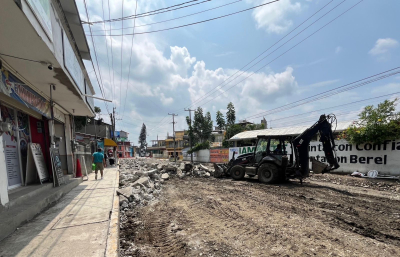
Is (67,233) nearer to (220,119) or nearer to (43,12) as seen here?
(43,12)

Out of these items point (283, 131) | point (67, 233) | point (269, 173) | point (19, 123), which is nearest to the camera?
point (67, 233)

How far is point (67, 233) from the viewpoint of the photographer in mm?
3434

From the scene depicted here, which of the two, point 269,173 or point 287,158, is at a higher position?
point 287,158

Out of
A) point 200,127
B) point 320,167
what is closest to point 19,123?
point 320,167

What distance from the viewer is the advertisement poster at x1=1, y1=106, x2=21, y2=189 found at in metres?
5.12

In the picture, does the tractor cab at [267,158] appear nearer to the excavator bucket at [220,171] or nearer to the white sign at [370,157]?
the excavator bucket at [220,171]

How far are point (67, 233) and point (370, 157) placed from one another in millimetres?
13089

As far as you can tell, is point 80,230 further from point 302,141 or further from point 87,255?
point 302,141

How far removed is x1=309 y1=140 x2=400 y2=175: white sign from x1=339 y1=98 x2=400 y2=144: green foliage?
1.06ft

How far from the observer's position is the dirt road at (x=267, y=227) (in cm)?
319

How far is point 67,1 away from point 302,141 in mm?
11307

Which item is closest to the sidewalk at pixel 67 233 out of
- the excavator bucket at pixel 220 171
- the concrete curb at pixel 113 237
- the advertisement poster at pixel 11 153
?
the concrete curb at pixel 113 237

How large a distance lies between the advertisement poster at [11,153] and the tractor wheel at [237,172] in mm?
8602

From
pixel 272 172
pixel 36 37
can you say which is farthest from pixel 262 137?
pixel 36 37
